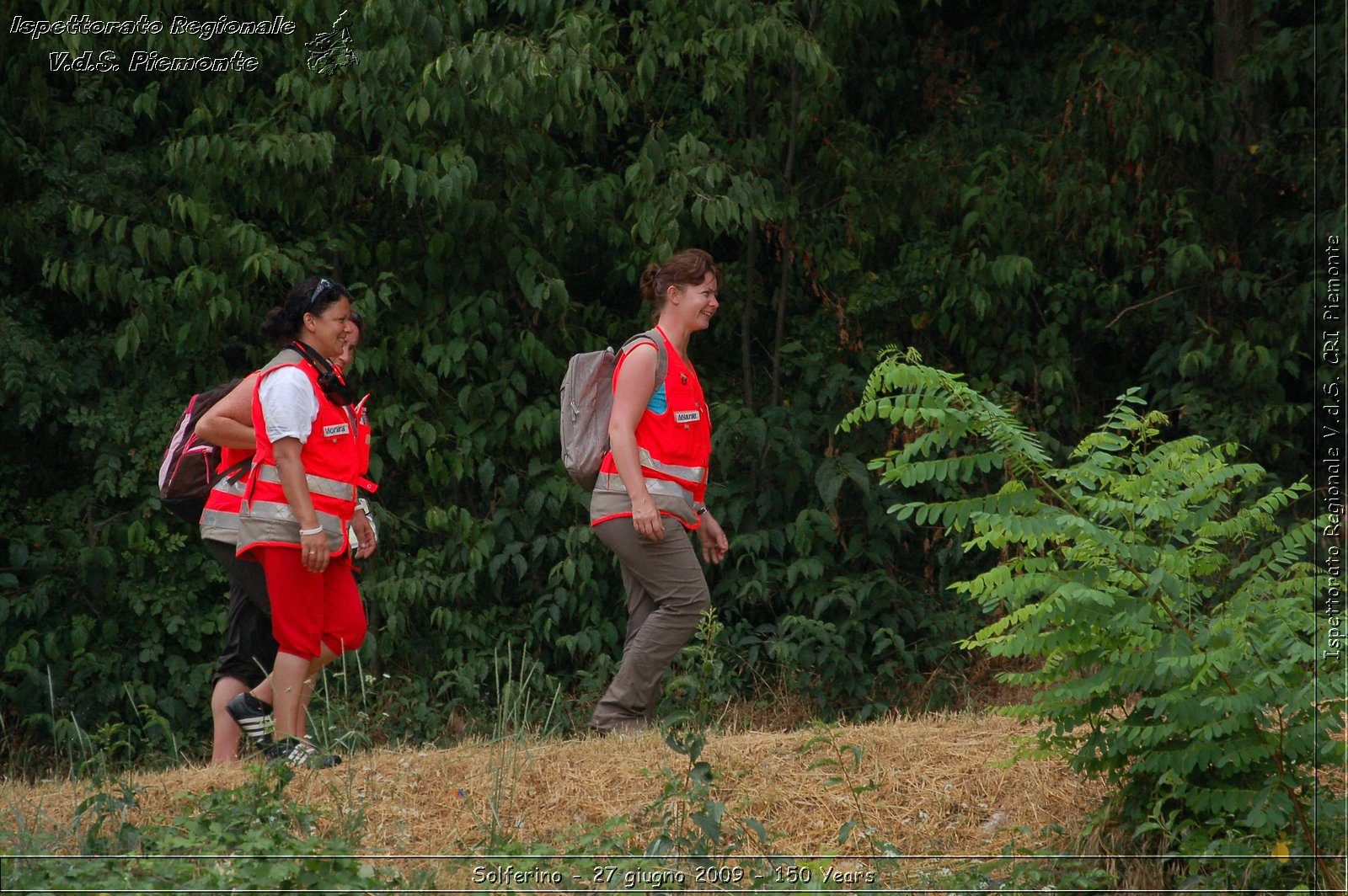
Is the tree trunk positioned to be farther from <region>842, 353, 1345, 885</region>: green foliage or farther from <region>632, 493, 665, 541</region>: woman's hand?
<region>842, 353, 1345, 885</region>: green foliage

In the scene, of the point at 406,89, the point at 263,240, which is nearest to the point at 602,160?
the point at 406,89

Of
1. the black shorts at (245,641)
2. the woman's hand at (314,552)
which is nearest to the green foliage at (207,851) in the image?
the woman's hand at (314,552)

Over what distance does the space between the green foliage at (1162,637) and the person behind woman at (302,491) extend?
2163 mm

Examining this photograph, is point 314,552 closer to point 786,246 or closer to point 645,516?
point 645,516

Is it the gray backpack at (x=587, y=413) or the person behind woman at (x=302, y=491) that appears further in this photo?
the gray backpack at (x=587, y=413)

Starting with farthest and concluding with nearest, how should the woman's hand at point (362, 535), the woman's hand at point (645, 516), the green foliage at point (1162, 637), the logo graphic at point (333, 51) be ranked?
the logo graphic at point (333, 51) < the woman's hand at point (362, 535) < the woman's hand at point (645, 516) < the green foliage at point (1162, 637)

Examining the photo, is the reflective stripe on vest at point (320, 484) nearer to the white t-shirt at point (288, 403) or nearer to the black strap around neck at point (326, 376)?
the white t-shirt at point (288, 403)

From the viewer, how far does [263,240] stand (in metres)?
7.47

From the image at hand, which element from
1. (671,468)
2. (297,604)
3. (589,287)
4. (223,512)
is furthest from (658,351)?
(589,287)

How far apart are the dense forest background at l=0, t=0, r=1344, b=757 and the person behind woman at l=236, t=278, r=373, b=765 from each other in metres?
2.32

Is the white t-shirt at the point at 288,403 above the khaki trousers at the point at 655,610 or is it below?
above

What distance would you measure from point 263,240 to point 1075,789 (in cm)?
517

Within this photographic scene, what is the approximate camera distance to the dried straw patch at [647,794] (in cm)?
441

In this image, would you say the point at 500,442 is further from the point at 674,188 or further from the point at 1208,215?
the point at 1208,215
